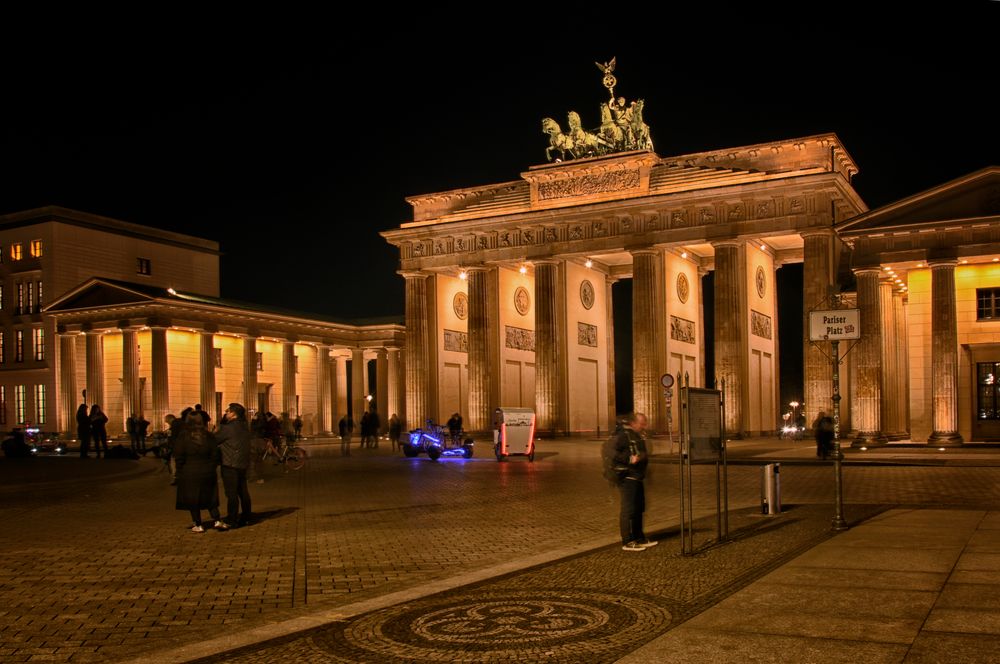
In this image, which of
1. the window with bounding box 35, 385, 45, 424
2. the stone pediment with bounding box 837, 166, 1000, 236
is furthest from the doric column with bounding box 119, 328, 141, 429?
the stone pediment with bounding box 837, 166, 1000, 236

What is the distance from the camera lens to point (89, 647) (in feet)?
26.2

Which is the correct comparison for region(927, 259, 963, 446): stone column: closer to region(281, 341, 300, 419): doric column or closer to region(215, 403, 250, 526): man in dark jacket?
region(215, 403, 250, 526): man in dark jacket

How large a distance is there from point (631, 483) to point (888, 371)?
3242cm

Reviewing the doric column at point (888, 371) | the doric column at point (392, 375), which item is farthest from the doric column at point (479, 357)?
the doric column at point (888, 371)

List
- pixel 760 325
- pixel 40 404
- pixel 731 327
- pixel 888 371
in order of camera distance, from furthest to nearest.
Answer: pixel 40 404
pixel 760 325
pixel 731 327
pixel 888 371

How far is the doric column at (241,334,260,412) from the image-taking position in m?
64.4

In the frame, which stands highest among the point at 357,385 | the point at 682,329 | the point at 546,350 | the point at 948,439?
the point at 682,329

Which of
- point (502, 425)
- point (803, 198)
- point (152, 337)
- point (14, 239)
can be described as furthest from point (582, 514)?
point (14, 239)

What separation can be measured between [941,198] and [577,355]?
24.9m

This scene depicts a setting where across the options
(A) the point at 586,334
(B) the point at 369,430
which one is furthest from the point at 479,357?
(B) the point at 369,430

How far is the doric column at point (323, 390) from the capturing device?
74.8 metres

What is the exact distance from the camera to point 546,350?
55.1m

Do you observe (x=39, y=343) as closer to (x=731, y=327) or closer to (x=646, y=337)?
(x=646, y=337)

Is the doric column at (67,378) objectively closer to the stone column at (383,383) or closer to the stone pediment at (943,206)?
the stone column at (383,383)
